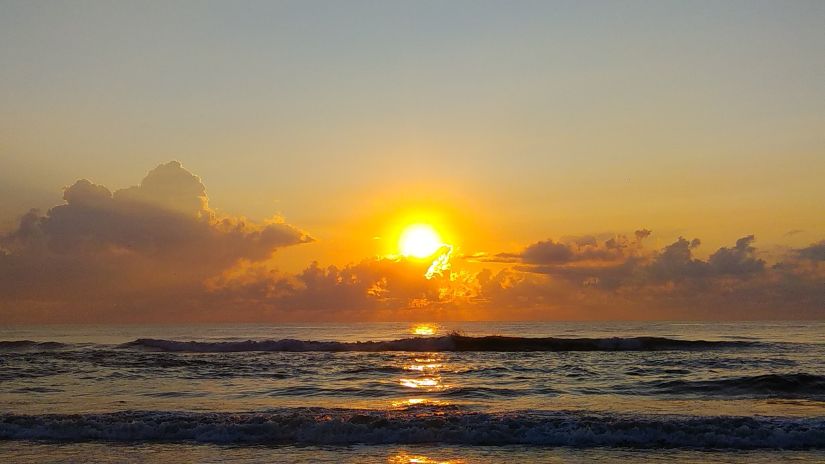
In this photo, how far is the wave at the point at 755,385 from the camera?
2766cm

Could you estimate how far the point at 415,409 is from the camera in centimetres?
2239

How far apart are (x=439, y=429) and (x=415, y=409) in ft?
12.0

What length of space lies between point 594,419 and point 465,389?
9185mm

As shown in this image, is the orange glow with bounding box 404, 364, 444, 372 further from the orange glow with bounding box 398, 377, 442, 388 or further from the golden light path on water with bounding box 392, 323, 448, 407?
the orange glow with bounding box 398, 377, 442, 388

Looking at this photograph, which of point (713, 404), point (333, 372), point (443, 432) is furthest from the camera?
point (333, 372)

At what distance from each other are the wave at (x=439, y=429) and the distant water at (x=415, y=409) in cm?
5

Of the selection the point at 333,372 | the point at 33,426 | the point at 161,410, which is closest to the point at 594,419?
the point at 161,410

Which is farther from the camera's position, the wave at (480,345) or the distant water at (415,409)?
the wave at (480,345)

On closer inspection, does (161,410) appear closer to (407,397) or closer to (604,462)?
(407,397)

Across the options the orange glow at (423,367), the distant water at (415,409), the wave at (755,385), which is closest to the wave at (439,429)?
the distant water at (415,409)

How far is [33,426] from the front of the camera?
1947 centimetres

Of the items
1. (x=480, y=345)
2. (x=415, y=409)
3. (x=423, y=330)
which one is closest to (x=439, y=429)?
(x=415, y=409)

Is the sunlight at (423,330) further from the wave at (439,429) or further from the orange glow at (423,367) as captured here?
the wave at (439,429)

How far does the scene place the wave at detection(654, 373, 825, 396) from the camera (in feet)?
90.7
